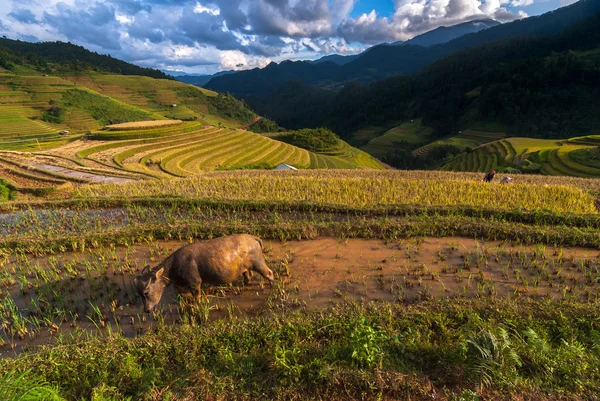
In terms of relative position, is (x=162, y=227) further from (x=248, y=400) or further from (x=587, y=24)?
(x=587, y=24)

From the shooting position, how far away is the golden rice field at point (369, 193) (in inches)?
420

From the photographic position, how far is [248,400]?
3.26 metres

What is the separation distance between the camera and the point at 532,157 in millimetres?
35406

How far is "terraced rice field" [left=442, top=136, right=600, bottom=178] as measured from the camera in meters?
29.3

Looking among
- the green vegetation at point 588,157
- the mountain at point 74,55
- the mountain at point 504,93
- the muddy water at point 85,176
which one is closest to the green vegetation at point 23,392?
the muddy water at point 85,176

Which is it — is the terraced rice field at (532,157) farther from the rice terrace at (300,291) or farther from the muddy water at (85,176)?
the muddy water at (85,176)

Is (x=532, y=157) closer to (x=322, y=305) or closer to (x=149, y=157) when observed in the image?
(x=322, y=305)

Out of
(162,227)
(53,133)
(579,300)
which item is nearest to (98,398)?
(162,227)

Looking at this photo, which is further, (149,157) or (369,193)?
(149,157)

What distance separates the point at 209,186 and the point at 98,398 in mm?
11597

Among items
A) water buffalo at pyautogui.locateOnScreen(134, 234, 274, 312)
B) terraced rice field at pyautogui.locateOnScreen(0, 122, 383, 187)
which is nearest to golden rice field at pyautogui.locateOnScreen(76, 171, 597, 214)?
water buffalo at pyautogui.locateOnScreen(134, 234, 274, 312)

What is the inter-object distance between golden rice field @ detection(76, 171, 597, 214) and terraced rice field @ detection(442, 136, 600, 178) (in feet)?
73.7

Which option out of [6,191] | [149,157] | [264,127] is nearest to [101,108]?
[264,127]

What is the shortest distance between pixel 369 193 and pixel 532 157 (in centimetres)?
3586
